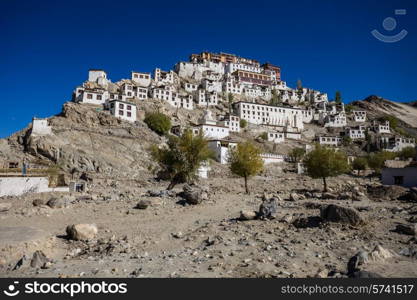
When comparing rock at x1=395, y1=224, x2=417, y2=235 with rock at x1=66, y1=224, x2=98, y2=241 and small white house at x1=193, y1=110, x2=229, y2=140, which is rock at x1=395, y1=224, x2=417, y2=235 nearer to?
rock at x1=66, y1=224, x2=98, y2=241

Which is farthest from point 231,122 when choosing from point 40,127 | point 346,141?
point 40,127

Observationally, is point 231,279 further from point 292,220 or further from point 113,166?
point 113,166

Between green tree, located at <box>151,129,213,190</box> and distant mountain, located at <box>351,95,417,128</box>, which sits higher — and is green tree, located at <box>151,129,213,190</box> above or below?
below

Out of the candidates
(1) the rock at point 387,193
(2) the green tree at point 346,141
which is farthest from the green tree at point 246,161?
(2) the green tree at point 346,141

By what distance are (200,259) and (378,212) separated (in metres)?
12.1

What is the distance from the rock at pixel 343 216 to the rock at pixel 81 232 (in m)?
11.0

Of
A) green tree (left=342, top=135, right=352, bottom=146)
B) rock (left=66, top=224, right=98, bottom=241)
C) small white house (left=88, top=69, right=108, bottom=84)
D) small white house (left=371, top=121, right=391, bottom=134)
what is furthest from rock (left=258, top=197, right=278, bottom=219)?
small white house (left=371, top=121, right=391, bottom=134)

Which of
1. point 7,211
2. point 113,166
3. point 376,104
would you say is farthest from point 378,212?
point 376,104

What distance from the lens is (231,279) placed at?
8.09 m

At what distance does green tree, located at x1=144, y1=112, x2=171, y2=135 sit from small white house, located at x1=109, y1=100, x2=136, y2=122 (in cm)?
382

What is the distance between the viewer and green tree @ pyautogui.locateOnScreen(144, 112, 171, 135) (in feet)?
228

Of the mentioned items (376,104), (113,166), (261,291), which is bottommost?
(261,291)

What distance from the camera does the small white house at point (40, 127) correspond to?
50.5 metres

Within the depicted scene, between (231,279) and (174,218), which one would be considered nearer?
(231,279)
